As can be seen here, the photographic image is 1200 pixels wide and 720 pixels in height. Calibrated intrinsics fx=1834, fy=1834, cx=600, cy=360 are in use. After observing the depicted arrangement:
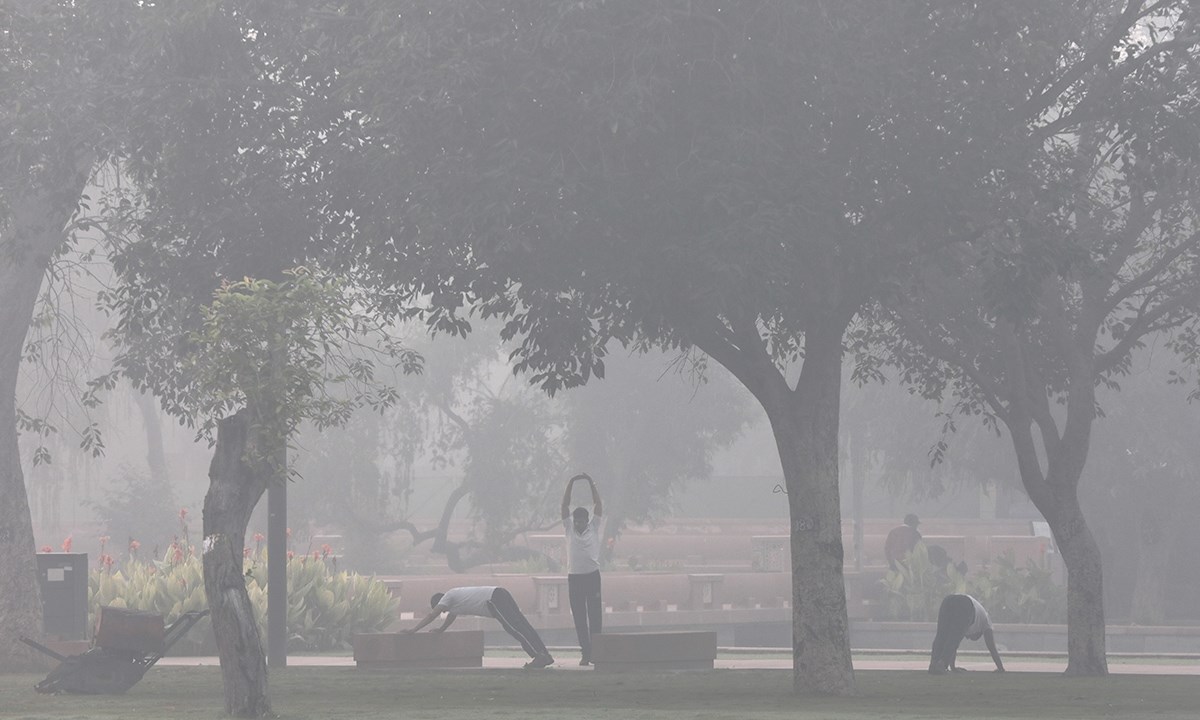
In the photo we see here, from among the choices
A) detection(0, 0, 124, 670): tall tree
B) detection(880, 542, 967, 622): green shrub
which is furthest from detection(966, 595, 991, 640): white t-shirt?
detection(880, 542, 967, 622): green shrub

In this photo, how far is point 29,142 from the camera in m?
17.5

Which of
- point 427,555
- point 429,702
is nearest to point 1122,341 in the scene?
point 429,702

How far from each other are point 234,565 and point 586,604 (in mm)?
7423

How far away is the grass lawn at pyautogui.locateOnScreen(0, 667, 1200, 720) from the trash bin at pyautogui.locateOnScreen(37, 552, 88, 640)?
12.2ft

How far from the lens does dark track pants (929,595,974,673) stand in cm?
1888

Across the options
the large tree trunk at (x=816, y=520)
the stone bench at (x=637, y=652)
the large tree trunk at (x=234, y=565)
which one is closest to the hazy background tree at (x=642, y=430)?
the stone bench at (x=637, y=652)

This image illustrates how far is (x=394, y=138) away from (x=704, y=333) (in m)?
3.17

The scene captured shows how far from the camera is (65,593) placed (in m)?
23.1

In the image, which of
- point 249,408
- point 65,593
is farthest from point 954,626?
point 65,593

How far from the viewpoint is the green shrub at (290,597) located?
2544 centimetres

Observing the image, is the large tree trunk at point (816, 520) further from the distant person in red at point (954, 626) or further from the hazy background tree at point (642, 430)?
the hazy background tree at point (642, 430)

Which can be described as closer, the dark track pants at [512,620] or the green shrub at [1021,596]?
the dark track pants at [512,620]

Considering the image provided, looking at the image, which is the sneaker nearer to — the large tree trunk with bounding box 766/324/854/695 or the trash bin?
the large tree trunk with bounding box 766/324/854/695

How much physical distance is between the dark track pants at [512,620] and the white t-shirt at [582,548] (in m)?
0.78
